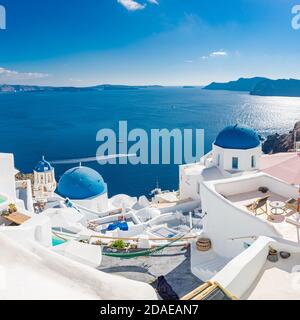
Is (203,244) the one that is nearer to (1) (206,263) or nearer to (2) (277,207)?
(1) (206,263)

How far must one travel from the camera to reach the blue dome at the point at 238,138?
23.7 metres

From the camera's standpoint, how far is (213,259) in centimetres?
1077

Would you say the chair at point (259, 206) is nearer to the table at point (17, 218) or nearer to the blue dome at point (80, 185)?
the table at point (17, 218)

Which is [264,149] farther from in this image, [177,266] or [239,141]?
[177,266]

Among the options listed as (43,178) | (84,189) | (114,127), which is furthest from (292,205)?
(114,127)

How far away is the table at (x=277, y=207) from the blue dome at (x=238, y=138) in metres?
14.1

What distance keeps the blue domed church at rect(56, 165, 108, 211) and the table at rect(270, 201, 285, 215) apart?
1800 centimetres

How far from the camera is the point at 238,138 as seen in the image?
23.7 meters

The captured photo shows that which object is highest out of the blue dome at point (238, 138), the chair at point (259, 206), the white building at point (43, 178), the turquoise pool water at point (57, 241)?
the blue dome at point (238, 138)

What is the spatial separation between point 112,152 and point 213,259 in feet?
202

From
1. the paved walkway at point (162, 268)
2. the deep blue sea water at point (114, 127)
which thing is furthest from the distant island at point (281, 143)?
the paved walkway at point (162, 268)

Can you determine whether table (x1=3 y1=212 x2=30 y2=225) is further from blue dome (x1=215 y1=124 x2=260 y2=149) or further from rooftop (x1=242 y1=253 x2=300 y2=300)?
blue dome (x1=215 y1=124 x2=260 y2=149)

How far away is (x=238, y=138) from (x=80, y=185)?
11.7 meters
